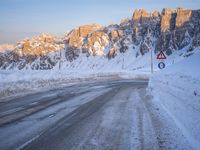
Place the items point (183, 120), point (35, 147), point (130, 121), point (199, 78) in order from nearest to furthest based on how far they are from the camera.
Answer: point (35, 147)
point (199, 78)
point (183, 120)
point (130, 121)

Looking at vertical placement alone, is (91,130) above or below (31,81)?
below

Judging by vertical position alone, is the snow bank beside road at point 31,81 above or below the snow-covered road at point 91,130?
above

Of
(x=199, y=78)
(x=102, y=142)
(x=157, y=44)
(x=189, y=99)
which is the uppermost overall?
(x=157, y=44)

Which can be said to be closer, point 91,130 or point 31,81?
point 91,130

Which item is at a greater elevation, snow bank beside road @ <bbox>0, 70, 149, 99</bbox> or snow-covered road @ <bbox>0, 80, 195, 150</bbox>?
snow bank beside road @ <bbox>0, 70, 149, 99</bbox>

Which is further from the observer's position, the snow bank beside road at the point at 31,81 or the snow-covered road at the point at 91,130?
the snow bank beside road at the point at 31,81

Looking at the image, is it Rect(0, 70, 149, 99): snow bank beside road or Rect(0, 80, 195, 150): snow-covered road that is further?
Rect(0, 70, 149, 99): snow bank beside road

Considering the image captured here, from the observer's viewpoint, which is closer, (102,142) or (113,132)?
(102,142)

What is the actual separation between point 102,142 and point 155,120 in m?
3.42

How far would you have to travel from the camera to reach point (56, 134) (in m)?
8.70

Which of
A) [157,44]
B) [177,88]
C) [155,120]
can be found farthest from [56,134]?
[157,44]

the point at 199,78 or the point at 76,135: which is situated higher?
the point at 199,78

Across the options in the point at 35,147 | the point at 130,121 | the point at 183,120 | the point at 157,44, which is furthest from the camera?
the point at 157,44

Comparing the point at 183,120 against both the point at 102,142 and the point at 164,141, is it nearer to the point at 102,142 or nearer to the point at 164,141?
the point at 164,141
